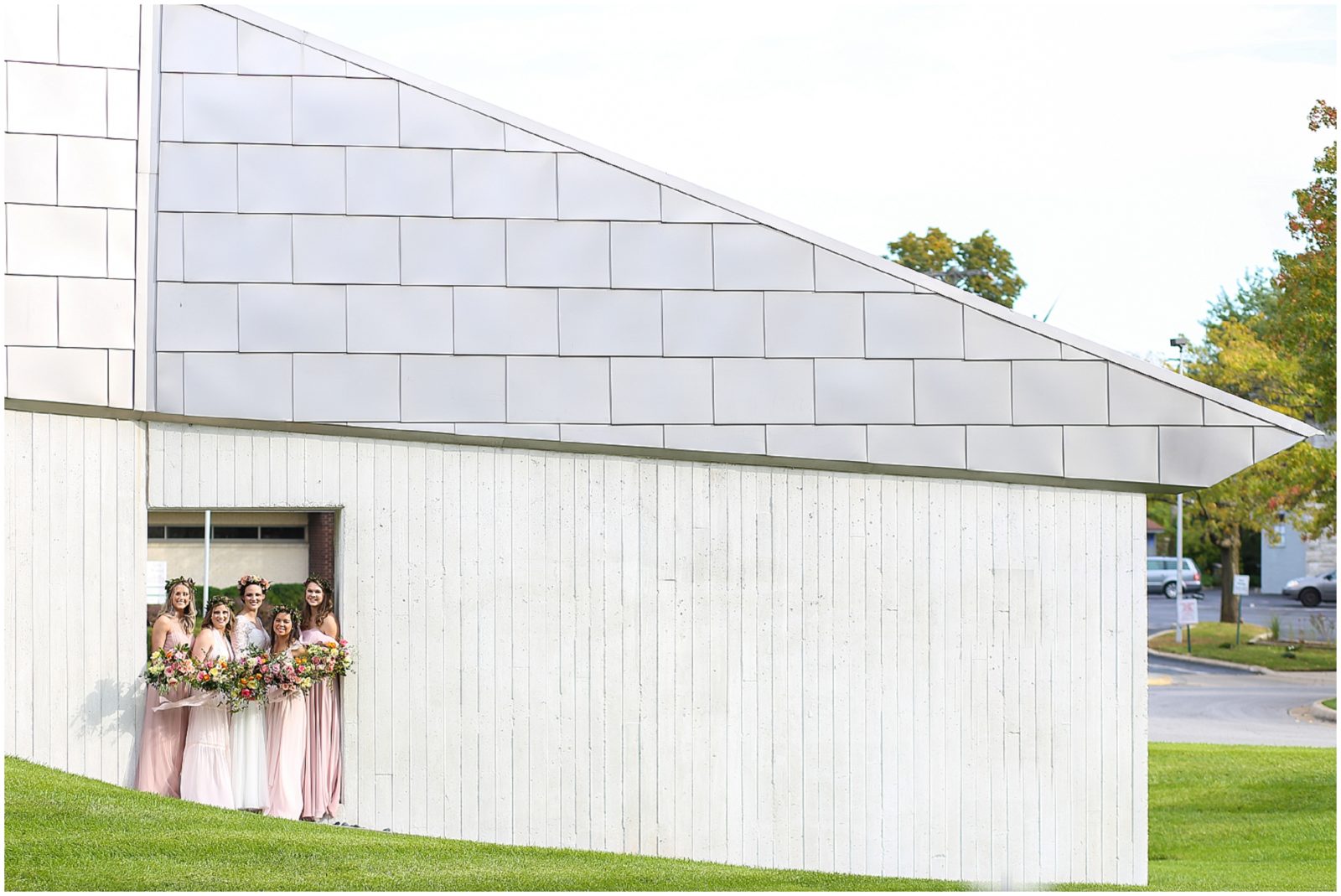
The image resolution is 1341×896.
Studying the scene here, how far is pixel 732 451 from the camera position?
29.9 ft

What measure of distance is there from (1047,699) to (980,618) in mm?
701

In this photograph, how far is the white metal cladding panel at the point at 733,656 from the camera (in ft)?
30.0

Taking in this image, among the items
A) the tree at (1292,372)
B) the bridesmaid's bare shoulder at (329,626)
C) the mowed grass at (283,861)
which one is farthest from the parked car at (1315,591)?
the bridesmaid's bare shoulder at (329,626)

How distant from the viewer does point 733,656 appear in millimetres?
9211

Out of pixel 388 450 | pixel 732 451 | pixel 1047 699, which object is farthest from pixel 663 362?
pixel 1047 699

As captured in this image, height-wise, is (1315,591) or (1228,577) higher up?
(1228,577)

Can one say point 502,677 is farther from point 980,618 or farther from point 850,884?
point 980,618

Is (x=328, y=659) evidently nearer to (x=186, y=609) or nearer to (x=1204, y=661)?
(x=186, y=609)

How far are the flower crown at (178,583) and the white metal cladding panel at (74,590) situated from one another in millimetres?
215

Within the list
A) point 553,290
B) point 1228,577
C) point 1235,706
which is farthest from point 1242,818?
point 1228,577

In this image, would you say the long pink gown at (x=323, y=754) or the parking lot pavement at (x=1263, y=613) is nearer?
the long pink gown at (x=323, y=754)

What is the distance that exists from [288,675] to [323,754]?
665mm

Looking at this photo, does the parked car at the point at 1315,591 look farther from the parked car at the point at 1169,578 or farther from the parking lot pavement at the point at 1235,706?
the parking lot pavement at the point at 1235,706

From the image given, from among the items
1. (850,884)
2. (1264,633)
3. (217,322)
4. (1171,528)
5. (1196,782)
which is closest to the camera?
(850,884)
